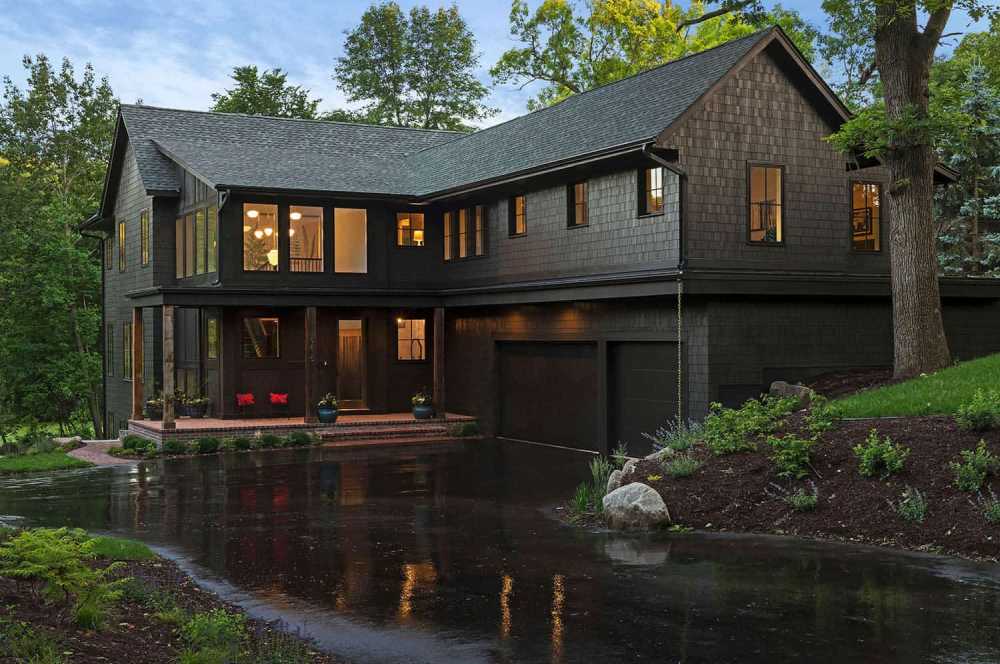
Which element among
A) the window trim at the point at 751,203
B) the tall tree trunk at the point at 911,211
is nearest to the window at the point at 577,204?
the window trim at the point at 751,203

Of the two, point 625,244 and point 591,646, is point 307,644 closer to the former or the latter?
point 591,646

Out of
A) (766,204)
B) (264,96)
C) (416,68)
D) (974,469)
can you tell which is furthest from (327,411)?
(416,68)

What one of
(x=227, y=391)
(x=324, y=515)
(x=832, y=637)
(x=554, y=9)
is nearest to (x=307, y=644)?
(x=832, y=637)

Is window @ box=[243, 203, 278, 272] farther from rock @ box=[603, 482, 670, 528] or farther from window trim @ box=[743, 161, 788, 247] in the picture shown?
rock @ box=[603, 482, 670, 528]

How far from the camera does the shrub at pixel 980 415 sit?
12414 mm

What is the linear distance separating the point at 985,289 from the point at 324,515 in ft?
47.3

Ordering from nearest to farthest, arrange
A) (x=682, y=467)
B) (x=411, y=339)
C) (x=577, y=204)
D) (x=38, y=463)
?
(x=682, y=467)
(x=38, y=463)
(x=577, y=204)
(x=411, y=339)

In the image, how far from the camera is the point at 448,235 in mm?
27578

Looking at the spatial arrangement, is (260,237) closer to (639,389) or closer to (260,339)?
(260,339)

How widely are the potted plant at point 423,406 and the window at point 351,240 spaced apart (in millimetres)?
3632

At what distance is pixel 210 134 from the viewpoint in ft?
Answer: 96.5

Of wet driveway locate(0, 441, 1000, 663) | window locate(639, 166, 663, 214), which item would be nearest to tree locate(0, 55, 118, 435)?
wet driveway locate(0, 441, 1000, 663)

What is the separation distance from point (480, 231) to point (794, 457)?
14216 mm

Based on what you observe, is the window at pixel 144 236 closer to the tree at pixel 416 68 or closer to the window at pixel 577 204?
the window at pixel 577 204
